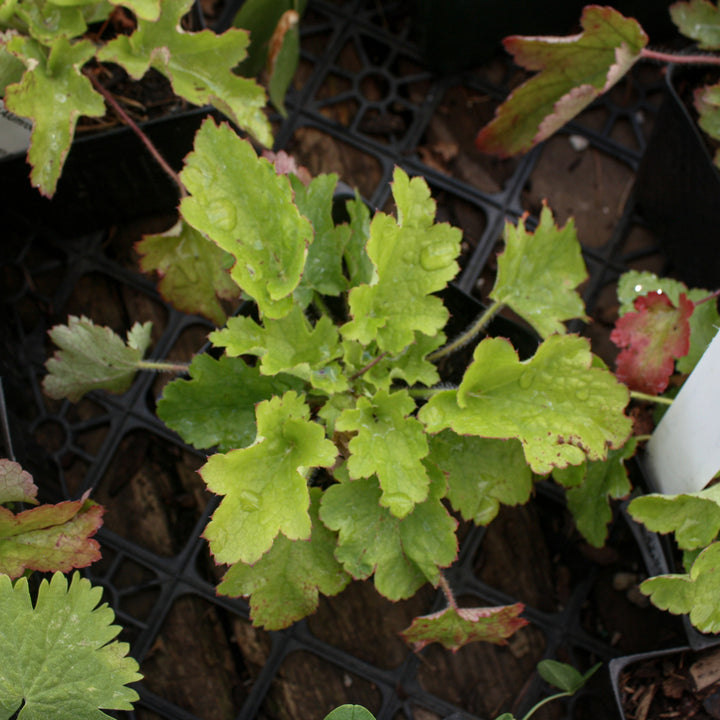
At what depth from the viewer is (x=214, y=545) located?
738 millimetres

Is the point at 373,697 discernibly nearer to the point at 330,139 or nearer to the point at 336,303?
the point at 336,303

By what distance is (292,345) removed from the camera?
820 mm

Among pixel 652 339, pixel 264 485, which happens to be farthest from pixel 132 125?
pixel 652 339

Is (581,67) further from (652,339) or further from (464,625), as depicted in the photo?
(464,625)

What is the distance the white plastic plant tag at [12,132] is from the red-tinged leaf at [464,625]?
80 centimetres

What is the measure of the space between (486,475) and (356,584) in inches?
14.0

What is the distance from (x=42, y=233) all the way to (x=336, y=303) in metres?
0.55

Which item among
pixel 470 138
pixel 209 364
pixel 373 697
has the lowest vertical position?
pixel 373 697

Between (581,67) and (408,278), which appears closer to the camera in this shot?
(408,278)

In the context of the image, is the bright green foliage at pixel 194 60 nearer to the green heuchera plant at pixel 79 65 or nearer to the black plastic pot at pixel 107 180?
the green heuchera plant at pixel 79 65

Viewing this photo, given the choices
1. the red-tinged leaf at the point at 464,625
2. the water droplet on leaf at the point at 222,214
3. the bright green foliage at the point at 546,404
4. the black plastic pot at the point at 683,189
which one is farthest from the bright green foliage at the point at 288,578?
the black plastic pot at the point at 683,189

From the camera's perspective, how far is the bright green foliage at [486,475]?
866 mm

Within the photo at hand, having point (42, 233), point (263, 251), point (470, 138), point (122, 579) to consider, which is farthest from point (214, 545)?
point (470, 138)

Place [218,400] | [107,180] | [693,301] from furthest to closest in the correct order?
1. [107,180]
2. [693,301]
3. [218,400]
